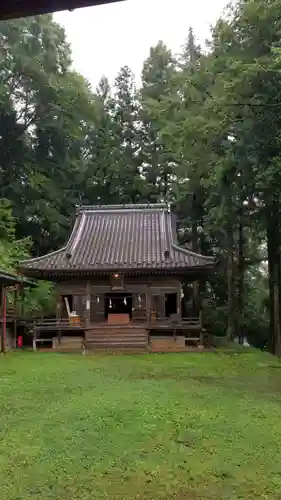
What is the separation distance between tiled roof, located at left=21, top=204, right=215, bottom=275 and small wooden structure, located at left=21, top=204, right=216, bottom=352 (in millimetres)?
44

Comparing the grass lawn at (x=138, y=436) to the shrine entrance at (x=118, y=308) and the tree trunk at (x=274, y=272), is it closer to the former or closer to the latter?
the shrine entrance at (x=118, y=308)

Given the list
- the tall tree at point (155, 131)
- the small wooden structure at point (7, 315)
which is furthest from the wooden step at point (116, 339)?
the tall tree at point (155, 131)

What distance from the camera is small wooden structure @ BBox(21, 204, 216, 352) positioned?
20.2 meters

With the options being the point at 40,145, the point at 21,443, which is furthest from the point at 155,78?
the point at 21,443

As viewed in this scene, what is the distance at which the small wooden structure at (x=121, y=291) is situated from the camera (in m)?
20.2

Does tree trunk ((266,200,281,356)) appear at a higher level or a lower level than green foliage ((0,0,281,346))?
lower

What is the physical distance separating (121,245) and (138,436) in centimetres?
1637

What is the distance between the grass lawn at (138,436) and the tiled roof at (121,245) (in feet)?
25.1

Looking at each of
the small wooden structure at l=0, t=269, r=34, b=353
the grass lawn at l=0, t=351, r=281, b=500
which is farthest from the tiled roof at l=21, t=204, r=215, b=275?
the grass lawn at l=0, t=351, r=281, b=500

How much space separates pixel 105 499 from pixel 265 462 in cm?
235

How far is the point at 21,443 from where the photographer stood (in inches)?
283

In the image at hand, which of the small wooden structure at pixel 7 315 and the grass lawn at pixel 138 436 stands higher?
the small wooden structure at pixel 7 315

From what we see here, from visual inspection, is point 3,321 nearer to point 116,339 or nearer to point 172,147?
point 116,339

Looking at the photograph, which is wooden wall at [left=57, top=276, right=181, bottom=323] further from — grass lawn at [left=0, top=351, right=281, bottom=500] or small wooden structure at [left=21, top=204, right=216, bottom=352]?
grass lawn at [left=0, top=351, right=281, bottom=500]
